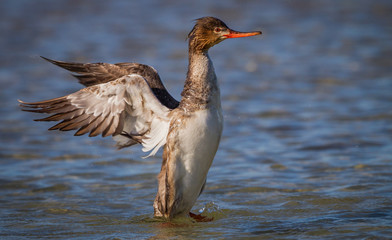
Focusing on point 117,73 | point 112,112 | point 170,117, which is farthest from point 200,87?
point 117,73

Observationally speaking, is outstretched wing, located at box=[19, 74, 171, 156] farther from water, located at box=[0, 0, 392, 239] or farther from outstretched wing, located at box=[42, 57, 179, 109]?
water, located at box=[0, 0, 392, 239]

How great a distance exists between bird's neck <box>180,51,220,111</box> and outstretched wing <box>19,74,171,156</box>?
0.28 metres

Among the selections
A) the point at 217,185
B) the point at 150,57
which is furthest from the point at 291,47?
the point at 217,185

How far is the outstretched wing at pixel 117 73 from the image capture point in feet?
23.8

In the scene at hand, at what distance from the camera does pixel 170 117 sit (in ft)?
21.6

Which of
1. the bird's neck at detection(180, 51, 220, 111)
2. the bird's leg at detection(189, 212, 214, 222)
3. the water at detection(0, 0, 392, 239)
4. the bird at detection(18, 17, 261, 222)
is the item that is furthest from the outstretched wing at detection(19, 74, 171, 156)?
the water at detection(0, 0, 392, 239)

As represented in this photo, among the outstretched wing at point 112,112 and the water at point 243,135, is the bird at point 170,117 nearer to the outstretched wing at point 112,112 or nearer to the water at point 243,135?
the outstretched wing at point 112,112

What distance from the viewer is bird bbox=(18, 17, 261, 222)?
6.46 metres

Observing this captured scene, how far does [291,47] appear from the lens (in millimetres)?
16141

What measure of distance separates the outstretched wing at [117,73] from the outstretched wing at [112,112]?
0.56 meters

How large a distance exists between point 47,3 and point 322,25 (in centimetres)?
915

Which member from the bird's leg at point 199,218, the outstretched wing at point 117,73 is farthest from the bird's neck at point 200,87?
the bird's leg at point 199,218

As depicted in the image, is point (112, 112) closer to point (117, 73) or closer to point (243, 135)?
point (117, 73)

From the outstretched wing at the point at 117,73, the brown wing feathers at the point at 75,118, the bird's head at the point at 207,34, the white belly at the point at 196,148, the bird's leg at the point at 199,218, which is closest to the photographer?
the white belly at the point at 196,148
